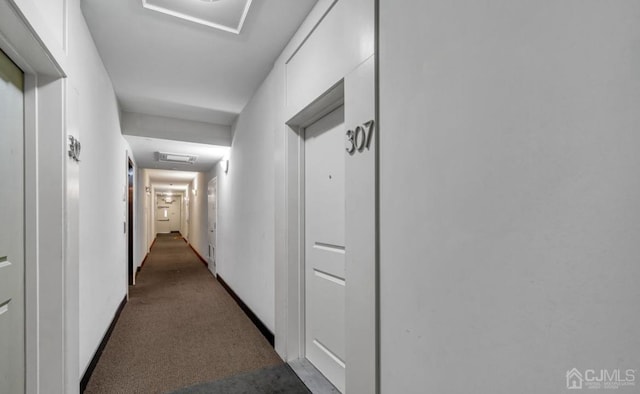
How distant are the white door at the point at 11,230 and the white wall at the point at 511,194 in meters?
1.66

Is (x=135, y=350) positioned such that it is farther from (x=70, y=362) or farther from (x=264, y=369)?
(x=264, y=369)

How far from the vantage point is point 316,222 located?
2.09 m

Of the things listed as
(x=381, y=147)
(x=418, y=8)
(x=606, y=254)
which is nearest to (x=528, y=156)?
(x=606, y=254)

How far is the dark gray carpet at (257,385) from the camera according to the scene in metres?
1.84

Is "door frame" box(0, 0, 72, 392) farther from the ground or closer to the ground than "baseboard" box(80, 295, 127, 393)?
farther from the ground

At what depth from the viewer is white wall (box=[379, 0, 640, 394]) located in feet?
1.95

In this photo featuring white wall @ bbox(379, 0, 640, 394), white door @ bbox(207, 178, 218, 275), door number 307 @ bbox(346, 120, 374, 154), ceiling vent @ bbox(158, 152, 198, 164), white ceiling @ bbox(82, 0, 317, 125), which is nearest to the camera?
white wall @ bbox(379, 0, 640, 394)

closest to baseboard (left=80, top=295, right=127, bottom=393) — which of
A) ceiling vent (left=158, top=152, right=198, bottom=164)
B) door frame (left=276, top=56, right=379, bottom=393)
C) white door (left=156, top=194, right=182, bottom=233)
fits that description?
door frame (left=276, top=56, right=379, bottom=393)

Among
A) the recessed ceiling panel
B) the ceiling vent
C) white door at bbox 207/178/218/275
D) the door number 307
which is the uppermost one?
the recessed ceiling panel

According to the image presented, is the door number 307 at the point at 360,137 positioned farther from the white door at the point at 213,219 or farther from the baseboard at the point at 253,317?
the white door at the point at 213,219

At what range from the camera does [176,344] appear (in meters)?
2.49

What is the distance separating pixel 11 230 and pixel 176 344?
5.74 feet

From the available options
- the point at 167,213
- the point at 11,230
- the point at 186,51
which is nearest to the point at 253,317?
the point at 11,230

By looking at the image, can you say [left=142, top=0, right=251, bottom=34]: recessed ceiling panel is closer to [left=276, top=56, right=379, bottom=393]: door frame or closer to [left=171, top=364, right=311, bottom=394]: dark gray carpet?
[left=276, top=56, right=379, bottom=393]: door frame
